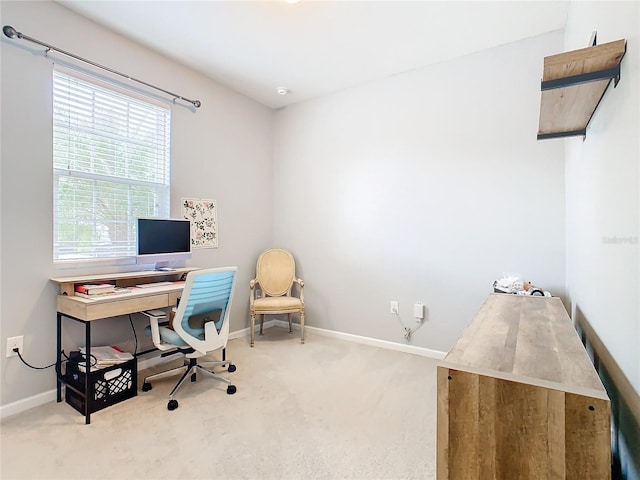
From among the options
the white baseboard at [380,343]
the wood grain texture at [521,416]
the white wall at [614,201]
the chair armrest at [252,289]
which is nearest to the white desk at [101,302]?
the chair armrest at [252,289]

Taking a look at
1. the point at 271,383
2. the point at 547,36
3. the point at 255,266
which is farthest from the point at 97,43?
the point at 547,36

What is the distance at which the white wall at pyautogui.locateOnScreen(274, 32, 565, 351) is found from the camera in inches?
107

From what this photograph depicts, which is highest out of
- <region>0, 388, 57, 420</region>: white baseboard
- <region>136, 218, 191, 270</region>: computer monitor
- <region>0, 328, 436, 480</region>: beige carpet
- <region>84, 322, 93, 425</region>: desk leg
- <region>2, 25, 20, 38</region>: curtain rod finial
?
<region>2, 25, 20, 38</region>: curtain rod finial

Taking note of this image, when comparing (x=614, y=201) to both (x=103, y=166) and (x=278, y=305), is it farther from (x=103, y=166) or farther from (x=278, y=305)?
(x=103, y=166)

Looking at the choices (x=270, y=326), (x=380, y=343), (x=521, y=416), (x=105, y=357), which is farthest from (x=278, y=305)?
(x=521, y=416)

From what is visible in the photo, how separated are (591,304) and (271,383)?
7.05ft

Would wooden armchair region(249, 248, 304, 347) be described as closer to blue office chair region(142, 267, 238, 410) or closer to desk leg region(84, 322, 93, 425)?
blue office chair region(142, 267, 238, 410)

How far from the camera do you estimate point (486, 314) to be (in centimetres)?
155

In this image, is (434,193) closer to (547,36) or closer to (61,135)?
(547,36)

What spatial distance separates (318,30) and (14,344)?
3150mm

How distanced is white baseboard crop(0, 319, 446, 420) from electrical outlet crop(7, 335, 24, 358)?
0.32m

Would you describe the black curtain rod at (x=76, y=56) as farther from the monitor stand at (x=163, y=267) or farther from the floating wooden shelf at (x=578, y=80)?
the floating wooden shelf at (x=578, y=80)

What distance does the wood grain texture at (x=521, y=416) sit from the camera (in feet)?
Answer: 2.48

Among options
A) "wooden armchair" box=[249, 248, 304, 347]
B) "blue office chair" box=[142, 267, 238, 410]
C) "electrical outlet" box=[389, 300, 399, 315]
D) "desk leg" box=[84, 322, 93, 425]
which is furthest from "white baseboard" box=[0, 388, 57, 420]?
"electrical outlet" box=[389, 300, 399, 315]
